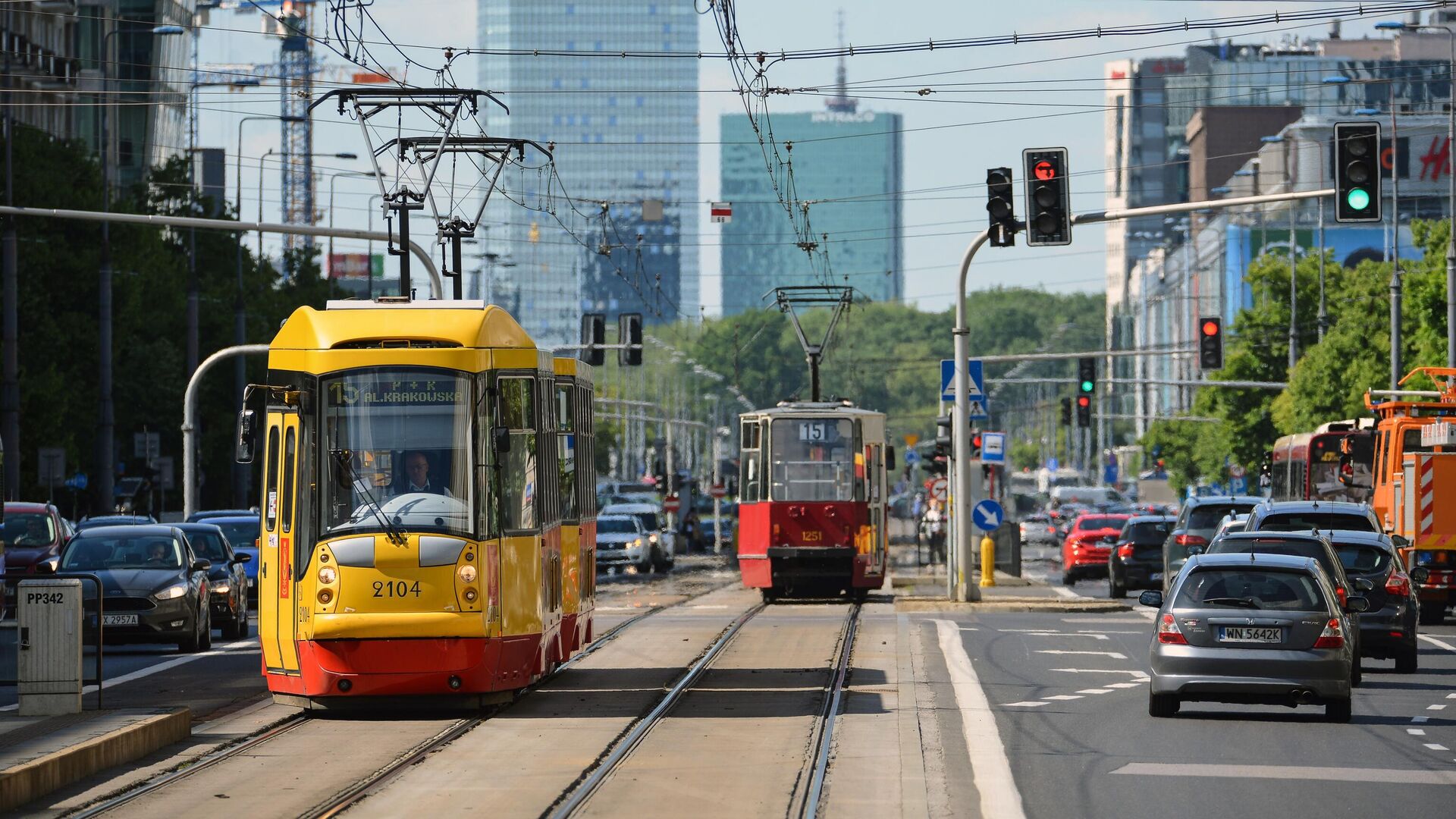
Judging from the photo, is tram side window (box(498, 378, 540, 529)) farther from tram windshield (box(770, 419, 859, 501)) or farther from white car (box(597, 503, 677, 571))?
white car (box(597, 503, 677, 571))

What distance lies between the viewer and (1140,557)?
4212cm

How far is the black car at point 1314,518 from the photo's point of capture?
26812mm

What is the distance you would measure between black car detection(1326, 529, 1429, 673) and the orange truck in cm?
553

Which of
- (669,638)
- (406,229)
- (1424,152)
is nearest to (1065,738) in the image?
(669,638)

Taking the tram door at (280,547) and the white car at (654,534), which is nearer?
the tram door at (280,547)

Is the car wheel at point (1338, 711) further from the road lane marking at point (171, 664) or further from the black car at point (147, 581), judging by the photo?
the black car at point (147, 581)

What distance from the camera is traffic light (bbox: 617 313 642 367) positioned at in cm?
4975

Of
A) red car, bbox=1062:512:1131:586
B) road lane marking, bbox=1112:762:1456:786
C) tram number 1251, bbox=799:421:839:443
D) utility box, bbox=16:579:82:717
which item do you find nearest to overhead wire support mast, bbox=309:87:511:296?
tram number 1251, bbox=799:421:839:443

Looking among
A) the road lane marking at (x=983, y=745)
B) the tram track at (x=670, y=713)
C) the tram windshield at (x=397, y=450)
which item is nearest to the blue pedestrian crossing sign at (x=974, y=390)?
the tram track at (x=670, y=713)

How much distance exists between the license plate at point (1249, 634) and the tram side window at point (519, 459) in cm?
543

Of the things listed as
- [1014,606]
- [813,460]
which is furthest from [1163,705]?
[813,460]

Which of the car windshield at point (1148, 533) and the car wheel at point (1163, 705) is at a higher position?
the car windshield at point (1148, 533)

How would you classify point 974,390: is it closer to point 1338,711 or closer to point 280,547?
point 1338,711

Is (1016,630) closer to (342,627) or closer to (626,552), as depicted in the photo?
(342,627)
